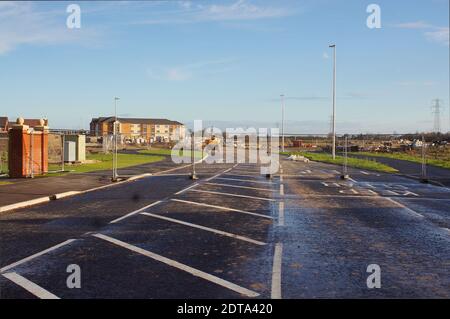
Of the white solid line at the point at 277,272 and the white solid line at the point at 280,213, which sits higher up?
the white solid line at the point at 277,272

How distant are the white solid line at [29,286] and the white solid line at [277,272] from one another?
256 cm

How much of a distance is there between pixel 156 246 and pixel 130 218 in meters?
3.33

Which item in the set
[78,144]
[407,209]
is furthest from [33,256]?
[78,144]

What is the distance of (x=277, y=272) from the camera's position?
680 cm

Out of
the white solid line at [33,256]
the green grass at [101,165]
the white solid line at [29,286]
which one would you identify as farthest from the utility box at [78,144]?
the white solid line at [29,286]

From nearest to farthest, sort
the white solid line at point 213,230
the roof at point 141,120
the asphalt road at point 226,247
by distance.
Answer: the asphalt road at point 226,247
the white solid line at point 213,230
the roof at point 141,120

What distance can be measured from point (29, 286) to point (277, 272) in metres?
3.22

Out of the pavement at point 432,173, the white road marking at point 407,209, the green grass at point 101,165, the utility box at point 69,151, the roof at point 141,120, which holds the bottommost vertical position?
the white road marking at point 407,209

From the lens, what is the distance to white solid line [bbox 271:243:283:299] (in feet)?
19.1

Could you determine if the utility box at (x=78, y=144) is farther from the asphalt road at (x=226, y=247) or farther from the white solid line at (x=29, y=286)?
the white solid line at (x=29, y=286)

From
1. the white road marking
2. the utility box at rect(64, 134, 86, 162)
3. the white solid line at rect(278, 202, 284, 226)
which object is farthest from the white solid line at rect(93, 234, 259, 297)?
the utility box at rect(64, 134, 86, 162)

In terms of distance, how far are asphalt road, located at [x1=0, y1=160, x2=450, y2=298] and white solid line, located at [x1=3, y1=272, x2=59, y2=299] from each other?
0.01 meters

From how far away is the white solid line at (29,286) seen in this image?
5756mm

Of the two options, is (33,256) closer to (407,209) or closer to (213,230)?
(213,230)
